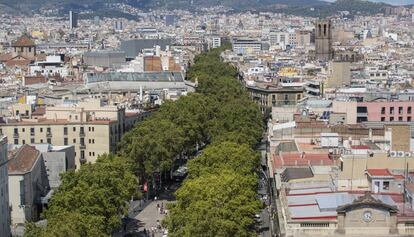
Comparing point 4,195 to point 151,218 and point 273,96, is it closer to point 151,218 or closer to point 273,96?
point 151,218

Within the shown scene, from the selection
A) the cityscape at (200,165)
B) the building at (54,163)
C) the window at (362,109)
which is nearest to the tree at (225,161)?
the cityscape at (200,165)

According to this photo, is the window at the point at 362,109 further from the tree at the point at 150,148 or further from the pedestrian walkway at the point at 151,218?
the pedestrian walkway at the point at 151,218

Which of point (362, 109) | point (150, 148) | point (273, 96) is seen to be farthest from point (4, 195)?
point (273, 96)

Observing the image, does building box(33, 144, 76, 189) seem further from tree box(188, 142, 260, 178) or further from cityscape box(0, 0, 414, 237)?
tree box(188, 142, 260, 178)

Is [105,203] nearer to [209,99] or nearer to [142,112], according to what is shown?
[142,112]

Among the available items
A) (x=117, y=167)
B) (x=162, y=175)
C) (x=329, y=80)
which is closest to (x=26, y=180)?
(x=117, y=167)

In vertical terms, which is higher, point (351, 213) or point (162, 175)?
point (351, 213)
